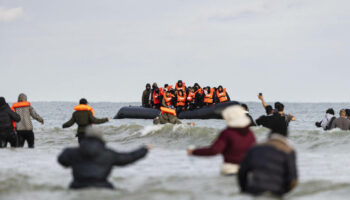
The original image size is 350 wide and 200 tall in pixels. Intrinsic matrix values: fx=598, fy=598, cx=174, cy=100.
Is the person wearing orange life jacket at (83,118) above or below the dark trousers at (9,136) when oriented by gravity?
above

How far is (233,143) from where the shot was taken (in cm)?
712

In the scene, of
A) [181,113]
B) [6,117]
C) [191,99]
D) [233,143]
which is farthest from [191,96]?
[233,143]

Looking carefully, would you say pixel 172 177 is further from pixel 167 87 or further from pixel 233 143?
pixel 167 87

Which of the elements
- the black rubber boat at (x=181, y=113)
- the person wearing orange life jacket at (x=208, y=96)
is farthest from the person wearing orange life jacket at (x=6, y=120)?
the person wearing orange life jacket at (x=208, y=96)

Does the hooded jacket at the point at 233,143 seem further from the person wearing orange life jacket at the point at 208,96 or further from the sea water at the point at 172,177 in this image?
the person wearing orange life jacket at the point at 208,96

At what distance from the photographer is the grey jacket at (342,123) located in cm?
1596

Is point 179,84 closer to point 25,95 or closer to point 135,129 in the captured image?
point 135,129

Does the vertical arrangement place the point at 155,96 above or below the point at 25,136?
above

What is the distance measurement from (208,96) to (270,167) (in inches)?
1030

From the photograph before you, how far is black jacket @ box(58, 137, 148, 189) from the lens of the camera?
6547mm

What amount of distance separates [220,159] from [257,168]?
711 cm

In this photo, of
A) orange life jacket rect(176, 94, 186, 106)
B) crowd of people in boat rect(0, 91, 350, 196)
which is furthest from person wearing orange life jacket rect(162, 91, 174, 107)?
crowd of people in boat rect(0, 91, 350, 196)

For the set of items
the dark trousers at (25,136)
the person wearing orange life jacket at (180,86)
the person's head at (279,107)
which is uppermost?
the person wearing orange life jacket at (180,86)

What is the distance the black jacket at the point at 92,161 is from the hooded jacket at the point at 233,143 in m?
0.99
